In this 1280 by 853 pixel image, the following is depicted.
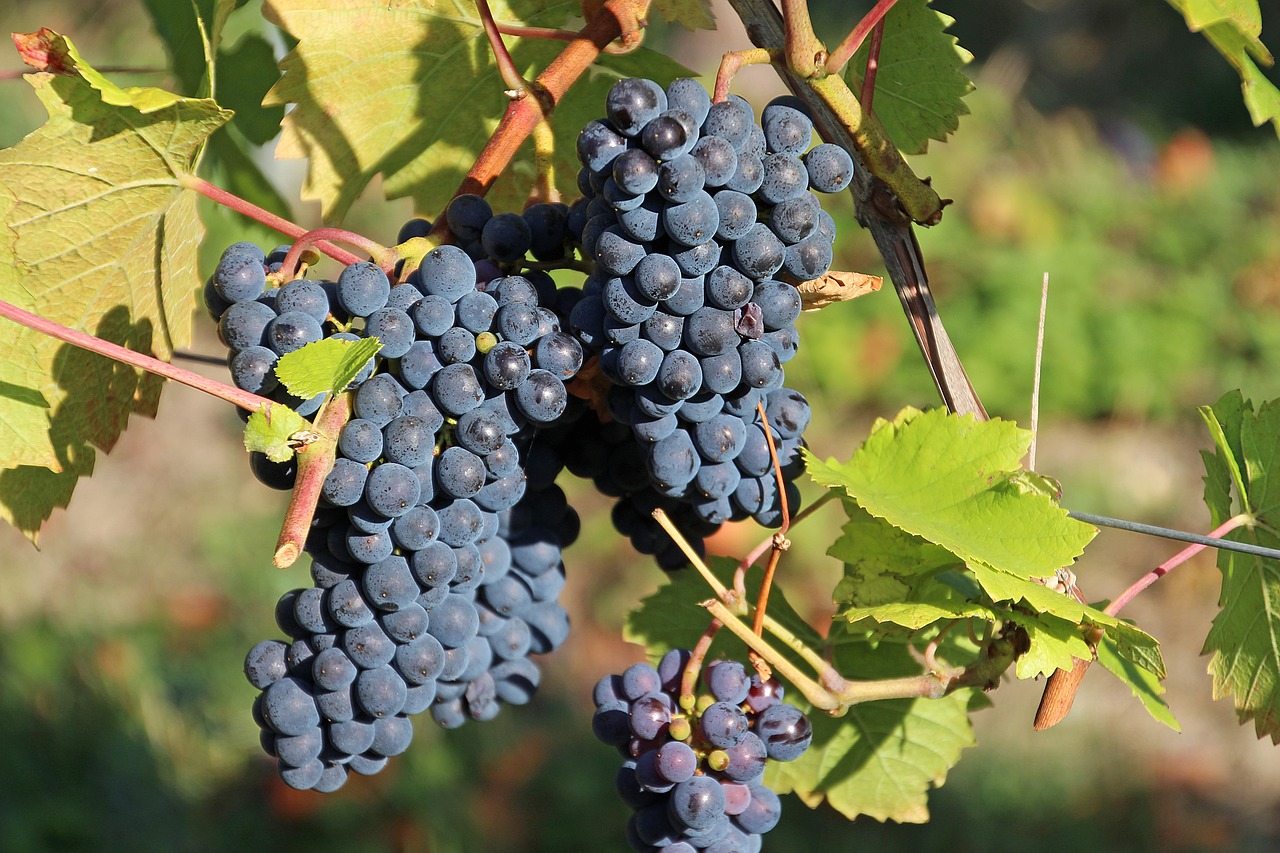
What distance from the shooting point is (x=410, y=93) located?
93cm

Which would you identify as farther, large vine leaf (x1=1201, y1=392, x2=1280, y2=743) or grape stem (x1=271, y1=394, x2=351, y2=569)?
large vine leaf (x1=1201, y1=392, x2=1280, y2=743)

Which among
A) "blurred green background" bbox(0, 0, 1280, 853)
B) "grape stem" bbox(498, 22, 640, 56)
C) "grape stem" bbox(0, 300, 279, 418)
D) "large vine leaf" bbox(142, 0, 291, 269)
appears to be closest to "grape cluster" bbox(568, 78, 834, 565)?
"grape stem" bbox(498, 22, 640, 56)

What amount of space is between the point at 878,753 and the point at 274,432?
1.96 ft

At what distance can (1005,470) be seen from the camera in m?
0.73

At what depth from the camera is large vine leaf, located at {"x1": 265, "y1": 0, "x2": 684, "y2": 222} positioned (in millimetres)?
895

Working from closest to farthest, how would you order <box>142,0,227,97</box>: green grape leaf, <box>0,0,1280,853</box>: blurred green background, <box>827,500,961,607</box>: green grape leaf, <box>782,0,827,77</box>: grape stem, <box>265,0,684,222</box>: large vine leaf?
<box>782,0,827,77</box>: grape stem < <box>827,500,961,607</box>: green grape leaf < <box>265,0,684,222</box>: large vine leaf < <box>142,0,227,97</box>: green grape leaf < <box>0,0,1280,853</box>: blurred green background

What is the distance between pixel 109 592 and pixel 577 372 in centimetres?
300

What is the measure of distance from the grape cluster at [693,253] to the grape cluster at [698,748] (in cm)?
16

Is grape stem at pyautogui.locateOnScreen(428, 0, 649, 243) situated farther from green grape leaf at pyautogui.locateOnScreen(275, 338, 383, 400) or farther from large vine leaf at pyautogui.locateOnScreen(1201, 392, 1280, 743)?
large vine leaf at pyautogui.locateOnScreen(1201, 392, 1280, 743)

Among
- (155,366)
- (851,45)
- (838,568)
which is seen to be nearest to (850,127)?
(851,45)

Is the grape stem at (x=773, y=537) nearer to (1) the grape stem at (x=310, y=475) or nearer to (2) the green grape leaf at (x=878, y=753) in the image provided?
(2) the green grape leaf at (x=878, y=753)

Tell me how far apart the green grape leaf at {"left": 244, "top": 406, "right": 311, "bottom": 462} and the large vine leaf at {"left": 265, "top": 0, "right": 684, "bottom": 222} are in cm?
34

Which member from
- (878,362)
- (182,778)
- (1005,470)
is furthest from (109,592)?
(1005,470)

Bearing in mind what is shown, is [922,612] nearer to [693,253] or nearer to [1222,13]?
[693,253]
